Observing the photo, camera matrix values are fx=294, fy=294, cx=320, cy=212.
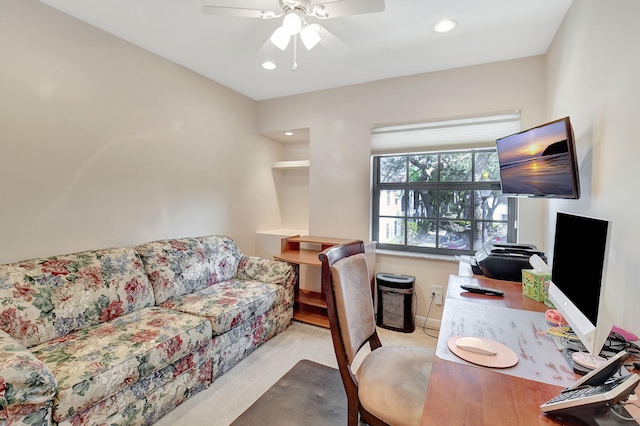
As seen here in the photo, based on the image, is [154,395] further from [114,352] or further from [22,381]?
[22,381]

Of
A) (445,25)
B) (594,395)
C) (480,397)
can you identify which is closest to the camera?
(594,395)

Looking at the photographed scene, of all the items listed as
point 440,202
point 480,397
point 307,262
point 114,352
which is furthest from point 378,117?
point 114,352

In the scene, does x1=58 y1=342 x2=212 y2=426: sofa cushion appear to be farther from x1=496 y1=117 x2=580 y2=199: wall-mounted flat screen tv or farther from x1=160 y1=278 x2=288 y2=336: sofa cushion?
x1=496 y1=117 x2=580 y2=199: wall-mounted flat screen tv

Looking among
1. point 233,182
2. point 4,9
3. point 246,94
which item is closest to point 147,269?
point 233,182

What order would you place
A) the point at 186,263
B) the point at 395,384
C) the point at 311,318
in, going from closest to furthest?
the point at 395,384 < the point at 186,263 < the point at 311,318

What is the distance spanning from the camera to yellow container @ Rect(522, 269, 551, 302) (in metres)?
1.53

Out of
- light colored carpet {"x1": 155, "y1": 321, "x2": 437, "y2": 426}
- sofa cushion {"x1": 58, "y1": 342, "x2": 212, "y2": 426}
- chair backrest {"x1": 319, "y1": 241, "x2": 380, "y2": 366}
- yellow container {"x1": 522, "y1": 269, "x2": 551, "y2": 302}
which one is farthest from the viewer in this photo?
light colored carpet {"x1": 155, "y1": 321, "x2": 437, "y2": 426}

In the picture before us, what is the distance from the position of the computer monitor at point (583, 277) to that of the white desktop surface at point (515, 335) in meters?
0.12

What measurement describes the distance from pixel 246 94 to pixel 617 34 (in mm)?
3280

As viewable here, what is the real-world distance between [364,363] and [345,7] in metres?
1.89

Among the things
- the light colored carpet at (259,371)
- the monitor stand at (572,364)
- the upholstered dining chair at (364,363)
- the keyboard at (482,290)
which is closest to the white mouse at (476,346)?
the monitor stand at (572,364)

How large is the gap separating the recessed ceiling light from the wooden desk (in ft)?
7.17

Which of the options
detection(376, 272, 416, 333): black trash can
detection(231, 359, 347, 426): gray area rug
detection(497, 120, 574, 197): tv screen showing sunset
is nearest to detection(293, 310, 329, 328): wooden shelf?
detection(376, 272, 416, 333): black trash can

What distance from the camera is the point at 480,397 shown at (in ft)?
2.57
